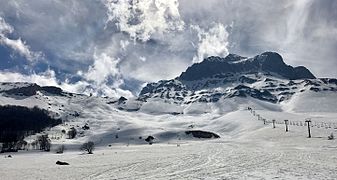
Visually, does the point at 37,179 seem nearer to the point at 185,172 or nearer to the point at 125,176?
the point at 125,176

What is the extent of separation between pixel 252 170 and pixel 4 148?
17053cm

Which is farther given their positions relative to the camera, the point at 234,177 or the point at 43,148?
the point at 43,148

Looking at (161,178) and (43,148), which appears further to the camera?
(43,148)

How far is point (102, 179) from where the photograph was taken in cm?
3922

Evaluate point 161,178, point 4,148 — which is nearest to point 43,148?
point 4,148

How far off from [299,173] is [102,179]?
2058 cm

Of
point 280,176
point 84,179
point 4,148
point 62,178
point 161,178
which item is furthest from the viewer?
point 4,148

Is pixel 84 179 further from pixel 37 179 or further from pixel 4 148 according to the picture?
pixel 4 148

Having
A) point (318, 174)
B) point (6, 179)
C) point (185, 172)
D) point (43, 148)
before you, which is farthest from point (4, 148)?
point (318, 174)

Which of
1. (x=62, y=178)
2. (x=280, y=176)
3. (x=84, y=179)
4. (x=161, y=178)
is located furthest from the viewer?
(x=62, y=178)

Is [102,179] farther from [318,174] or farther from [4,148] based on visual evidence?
[4,148]

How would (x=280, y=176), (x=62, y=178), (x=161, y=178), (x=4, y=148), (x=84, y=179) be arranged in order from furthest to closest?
(x=4, y=148)
(x=62, y=178)
(x=84, y=179)
(x=161, y=178)
(x=280, y=176)

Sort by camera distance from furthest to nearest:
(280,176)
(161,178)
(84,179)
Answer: (84,179) → (161,178) → (280,176)

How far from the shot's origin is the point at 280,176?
116ft
